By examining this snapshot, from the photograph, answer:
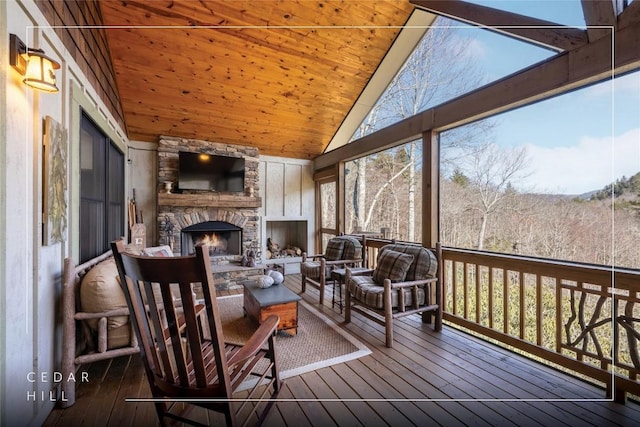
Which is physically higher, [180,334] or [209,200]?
[209,200]

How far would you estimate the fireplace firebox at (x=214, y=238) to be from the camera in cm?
470

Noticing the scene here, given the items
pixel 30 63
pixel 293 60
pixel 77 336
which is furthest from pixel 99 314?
pixel 293 60

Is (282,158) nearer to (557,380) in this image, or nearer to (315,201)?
(315,201)

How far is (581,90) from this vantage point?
206 centimetres

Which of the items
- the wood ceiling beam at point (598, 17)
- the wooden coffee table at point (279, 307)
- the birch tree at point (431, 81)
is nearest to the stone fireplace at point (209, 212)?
the wooden coffee table at point (279, 307)

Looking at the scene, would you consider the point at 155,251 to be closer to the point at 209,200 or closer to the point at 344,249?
the point at 209,200

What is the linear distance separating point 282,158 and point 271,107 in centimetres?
140

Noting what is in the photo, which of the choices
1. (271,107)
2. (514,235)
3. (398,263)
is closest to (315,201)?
(271,107)

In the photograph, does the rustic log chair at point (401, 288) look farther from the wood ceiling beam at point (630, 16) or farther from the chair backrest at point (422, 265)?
the wood ceiling beam at point (630, 16)

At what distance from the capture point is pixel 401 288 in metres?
2.53

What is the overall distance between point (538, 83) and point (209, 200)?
4728 mm

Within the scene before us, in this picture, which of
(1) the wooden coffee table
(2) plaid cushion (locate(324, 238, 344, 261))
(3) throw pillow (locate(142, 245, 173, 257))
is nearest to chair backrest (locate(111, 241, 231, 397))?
(1) the wooden coffee table

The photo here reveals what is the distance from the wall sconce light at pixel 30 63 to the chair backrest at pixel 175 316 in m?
1.03

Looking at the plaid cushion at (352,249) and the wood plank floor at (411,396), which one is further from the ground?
the plaid cushion at (352,249)
